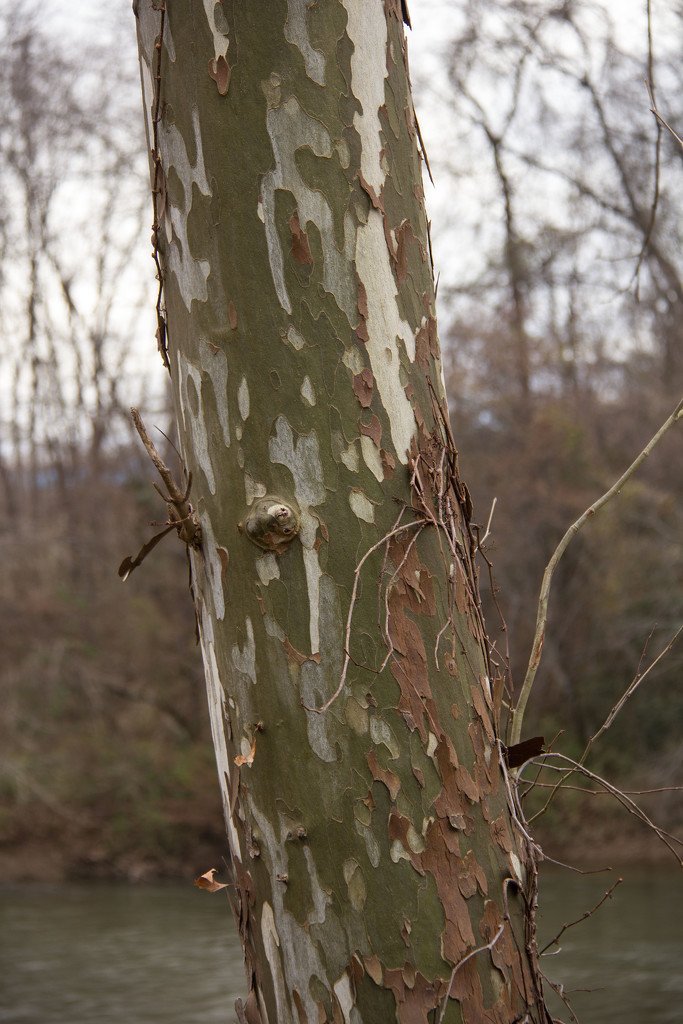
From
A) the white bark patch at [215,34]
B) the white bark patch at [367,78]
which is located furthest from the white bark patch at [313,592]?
the white bark patch at [215,34]

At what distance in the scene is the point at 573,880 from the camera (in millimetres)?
10734

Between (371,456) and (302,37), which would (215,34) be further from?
(371,456)

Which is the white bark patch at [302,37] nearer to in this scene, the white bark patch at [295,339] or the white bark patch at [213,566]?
the white bark patch at [295,339]

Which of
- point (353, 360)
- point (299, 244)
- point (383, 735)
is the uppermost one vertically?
point (299, 244)

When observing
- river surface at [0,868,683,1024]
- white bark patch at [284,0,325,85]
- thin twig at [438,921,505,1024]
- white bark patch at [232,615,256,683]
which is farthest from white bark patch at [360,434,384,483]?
river surface at [0,868,683,1024]

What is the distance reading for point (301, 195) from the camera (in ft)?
3.84

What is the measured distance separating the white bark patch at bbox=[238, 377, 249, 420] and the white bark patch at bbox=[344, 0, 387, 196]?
304 mm

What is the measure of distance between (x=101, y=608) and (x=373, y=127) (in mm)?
12709

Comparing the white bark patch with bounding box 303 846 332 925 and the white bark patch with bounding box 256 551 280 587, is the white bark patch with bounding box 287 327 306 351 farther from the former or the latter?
the white bark patch with bounding box 303 846 332 925

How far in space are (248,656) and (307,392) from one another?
0.33 m

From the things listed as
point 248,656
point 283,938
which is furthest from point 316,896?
point 248,656

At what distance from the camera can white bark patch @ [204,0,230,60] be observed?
46.8 inches

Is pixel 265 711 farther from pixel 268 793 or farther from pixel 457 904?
pixel 457 904

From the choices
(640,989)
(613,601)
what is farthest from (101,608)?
(640,989)
